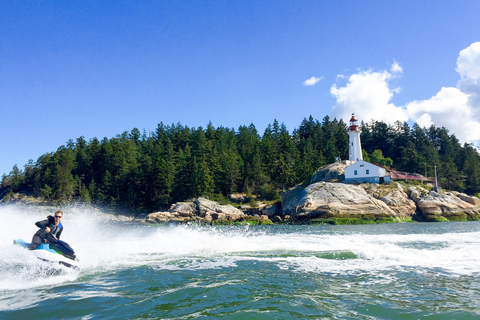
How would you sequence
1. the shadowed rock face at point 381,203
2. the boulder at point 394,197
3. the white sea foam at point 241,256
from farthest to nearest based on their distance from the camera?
1. the boulder at point 394,197
2. the shadowed rock face at point 381,203
3. the white sea foam at point 241,256

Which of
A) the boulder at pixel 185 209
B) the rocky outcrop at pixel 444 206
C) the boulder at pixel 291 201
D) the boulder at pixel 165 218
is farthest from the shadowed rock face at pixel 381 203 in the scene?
the boulder at pixel 165 218

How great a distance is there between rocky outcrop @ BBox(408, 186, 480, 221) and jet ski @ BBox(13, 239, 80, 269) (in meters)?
51.0

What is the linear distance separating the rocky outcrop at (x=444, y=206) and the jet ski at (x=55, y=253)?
167 ft

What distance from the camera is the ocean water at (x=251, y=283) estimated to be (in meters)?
7.40

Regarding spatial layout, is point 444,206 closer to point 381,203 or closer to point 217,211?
point 381,203

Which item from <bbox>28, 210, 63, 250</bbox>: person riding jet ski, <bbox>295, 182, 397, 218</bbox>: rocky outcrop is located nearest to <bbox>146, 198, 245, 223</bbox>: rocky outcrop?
<bbox>295, 182, 397, 218</bbox>: rocky outcrop

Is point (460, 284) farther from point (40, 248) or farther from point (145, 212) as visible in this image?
point (145, 212)

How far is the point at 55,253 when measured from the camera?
1147cm

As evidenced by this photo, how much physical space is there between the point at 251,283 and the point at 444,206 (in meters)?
51.1

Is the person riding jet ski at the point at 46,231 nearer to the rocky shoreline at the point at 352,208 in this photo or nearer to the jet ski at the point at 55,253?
the jet ski at the point at 55,253

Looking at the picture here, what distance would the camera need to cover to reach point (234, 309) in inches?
297

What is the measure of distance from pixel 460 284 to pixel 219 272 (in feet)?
24.5

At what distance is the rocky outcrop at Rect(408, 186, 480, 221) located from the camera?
49312 mm

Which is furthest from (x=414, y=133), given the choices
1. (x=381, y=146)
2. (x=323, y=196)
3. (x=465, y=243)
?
(x=465, y=243)
